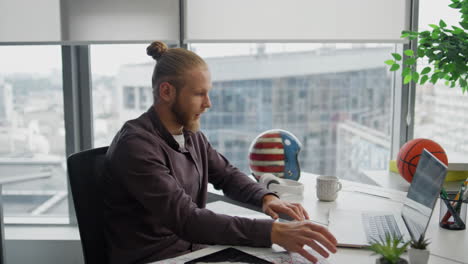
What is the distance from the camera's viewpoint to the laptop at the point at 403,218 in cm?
125

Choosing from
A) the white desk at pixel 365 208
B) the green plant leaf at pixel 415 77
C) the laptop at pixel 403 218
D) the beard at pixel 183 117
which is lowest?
the white desk at pixel 365 208

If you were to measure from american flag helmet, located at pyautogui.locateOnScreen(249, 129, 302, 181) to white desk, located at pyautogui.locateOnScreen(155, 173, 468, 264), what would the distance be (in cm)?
12

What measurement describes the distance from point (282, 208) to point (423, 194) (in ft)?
1.39

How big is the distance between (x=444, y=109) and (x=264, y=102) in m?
1.08

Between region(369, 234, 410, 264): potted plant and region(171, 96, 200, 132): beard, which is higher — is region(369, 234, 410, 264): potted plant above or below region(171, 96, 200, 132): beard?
below

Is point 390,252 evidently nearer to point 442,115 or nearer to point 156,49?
point 156,49

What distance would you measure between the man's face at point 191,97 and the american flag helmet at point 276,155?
0.51 m

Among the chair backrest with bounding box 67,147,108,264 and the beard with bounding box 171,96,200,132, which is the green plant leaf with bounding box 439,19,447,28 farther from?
the chair backrest with bounding box 67,147,108,264

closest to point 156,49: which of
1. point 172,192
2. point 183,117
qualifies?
point 183,117

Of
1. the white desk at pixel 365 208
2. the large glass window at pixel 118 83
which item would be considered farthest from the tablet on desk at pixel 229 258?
the large glass window at pixel 118 83

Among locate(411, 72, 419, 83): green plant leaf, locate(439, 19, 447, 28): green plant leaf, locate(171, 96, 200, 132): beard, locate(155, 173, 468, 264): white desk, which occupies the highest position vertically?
locate(439, 19, 447, 28): green plant leaf

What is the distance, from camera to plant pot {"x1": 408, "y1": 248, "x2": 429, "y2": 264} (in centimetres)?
107

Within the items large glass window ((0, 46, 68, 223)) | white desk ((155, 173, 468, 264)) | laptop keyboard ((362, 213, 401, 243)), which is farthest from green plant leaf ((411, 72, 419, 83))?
large glass window ((0, 46, 68, 223))

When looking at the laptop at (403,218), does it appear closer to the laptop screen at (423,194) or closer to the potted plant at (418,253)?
the laptop screen at (423,194)
